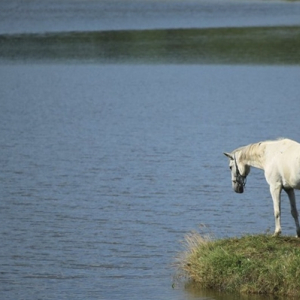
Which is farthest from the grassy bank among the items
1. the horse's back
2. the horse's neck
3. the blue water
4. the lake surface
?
the horse's neck

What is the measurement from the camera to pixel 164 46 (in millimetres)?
64062

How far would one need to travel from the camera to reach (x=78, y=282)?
55.9ft

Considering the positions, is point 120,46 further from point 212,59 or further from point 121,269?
point 121,269

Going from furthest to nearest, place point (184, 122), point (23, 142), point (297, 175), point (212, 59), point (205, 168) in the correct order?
point (212, 59) < point (184, 122) < point (23, 142) < point (205, 168) < point (297, 175)

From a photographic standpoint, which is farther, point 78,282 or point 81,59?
point 81,59

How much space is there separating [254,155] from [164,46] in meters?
48.3

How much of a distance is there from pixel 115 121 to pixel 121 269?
69.2ft

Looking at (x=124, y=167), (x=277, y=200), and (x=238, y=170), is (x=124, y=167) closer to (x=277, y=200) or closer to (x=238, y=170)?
(x=238, y=170)

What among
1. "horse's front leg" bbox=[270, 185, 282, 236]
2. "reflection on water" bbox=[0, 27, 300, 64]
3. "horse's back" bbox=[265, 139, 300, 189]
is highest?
"reflection on water" bbox=[0, 27, 300, 64]

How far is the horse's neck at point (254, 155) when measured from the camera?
16094 mm

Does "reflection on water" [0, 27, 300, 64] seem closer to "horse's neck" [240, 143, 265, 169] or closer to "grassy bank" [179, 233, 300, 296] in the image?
"horse's neck" [240, 143, 265, 169]

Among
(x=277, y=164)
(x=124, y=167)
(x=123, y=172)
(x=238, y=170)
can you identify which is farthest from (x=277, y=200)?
(x=124, y=167)

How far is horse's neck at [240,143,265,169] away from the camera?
1609 cm

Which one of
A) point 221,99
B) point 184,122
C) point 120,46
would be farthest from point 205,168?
point 120,46
